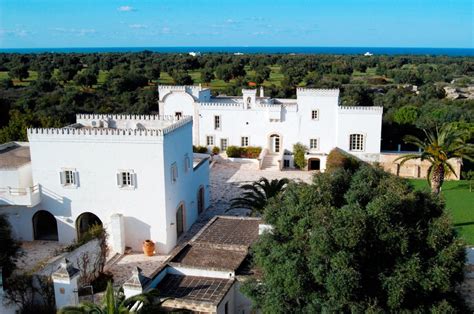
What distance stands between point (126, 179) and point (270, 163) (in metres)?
17.6

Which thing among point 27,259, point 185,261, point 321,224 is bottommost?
point 27,259

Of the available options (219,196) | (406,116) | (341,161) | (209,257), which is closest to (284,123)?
(341,161)

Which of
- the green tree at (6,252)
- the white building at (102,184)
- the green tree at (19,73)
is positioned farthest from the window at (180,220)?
the green tree at (19,73)

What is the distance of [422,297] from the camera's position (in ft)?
38.1

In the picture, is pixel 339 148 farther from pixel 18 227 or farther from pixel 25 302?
pixel 25 302

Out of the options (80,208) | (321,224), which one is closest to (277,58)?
(80,208)

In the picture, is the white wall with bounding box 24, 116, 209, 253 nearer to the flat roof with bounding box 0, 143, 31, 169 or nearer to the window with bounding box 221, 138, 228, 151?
the flat roof with bounding box 0, 143, 31, 169

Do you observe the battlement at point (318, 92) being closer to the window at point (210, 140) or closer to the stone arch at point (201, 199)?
the window at point (210, 140)

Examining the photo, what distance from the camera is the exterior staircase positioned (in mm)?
36594

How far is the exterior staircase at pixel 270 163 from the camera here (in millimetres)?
36594

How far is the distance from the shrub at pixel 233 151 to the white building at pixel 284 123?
793mm

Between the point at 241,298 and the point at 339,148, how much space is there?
23.8 metres

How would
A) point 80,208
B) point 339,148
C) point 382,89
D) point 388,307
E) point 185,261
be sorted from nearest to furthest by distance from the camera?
point 388,307
point 185,261
point 80,208
point 339,148
point 382,89

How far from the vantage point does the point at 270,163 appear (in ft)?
122
